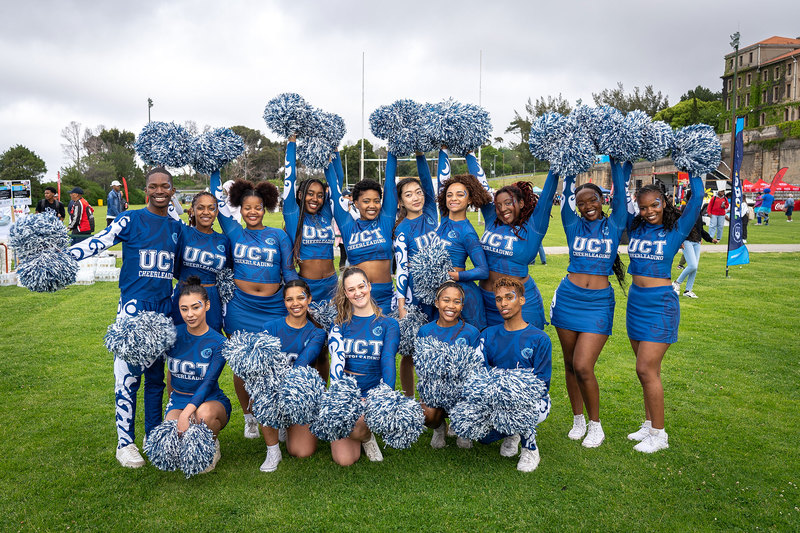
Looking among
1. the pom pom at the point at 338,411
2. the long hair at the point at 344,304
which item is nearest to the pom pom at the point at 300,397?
the pom pom at the point at 338,411

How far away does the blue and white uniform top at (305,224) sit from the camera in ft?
13.8

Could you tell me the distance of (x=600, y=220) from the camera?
3.90 meters

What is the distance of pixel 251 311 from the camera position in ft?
13.3

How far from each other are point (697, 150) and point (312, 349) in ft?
9.61

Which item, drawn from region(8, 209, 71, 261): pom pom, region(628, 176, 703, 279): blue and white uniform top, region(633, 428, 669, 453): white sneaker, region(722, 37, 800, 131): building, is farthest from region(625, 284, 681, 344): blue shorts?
region(722, 37, 800, 131): building

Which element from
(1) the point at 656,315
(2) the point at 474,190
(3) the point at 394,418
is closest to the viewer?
(3) the point at 394,418

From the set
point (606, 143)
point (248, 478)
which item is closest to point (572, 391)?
point (606, 143)

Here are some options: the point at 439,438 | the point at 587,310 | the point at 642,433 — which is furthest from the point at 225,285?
the point at 642,433

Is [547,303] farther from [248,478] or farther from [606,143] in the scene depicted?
[248,478]

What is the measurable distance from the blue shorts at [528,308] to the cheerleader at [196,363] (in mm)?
1898

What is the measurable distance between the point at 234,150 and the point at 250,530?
2716mm

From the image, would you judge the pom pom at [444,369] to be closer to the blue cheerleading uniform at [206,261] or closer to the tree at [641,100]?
the blue cheerleading uniform at [206,261]

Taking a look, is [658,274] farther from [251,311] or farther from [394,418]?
[251,311]

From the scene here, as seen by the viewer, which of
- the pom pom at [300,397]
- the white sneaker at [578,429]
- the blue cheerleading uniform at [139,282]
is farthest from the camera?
the white sneaker at [578,429]
